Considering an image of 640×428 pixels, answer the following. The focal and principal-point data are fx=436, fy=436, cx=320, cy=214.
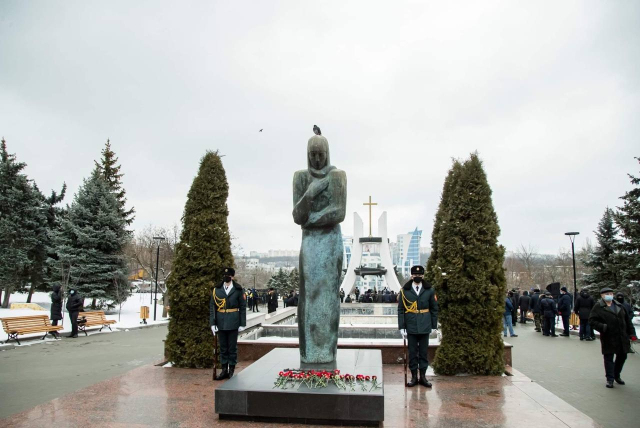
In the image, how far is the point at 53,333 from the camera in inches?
580

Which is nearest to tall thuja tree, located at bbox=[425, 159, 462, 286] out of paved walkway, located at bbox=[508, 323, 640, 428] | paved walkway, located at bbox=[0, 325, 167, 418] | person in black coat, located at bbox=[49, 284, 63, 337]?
paved walkway, located at bbox=[508, 323, 640, 428]

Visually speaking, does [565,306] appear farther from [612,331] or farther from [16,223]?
[16,223]

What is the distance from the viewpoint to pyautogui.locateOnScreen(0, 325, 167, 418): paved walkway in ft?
22.8

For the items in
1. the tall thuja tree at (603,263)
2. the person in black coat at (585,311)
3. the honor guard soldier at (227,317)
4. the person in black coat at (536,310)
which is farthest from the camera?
the tall thuja tree at (603,263)

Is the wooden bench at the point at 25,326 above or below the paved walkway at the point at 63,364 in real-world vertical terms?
above

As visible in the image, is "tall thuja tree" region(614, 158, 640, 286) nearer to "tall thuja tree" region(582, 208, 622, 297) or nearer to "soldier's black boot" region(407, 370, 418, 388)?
"tall thuja tree" region(582, 208, 622, 297)

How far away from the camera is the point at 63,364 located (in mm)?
9789

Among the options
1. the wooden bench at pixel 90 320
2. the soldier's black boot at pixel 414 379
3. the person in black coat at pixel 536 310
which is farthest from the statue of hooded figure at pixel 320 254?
the person in black coat at pixel 536 310

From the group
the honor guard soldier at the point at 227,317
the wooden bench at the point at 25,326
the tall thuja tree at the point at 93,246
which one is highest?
the tall thuja tree at the point at 93,246

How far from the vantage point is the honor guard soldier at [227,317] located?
23.7ft

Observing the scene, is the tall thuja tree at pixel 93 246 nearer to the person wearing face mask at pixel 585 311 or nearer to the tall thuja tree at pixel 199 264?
the tall thuja tree at pixel 199 264

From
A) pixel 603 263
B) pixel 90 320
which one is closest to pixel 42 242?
pixel 90 320

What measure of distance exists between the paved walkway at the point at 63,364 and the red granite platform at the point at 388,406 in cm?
96

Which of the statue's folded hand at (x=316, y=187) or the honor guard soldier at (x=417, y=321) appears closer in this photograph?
the statue's folded hand at (x=316, y=187)
